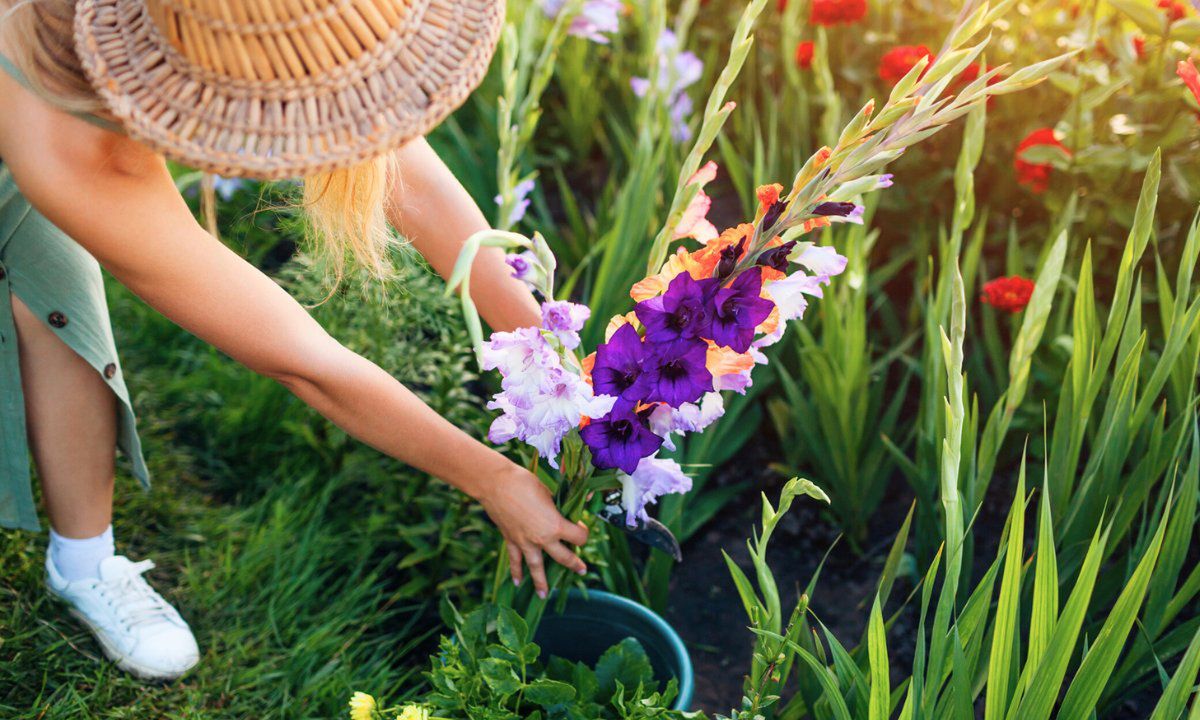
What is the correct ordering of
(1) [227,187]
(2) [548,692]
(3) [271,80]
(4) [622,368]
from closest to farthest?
(3) [271,80] → (4) [622,368] → (2) [548,692] → (1) [227,187]

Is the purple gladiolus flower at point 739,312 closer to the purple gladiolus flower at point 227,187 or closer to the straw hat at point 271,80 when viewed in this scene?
the straw hat at point 271,80

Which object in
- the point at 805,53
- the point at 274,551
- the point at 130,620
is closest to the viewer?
the point at 130,620

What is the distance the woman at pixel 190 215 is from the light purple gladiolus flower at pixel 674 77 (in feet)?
2.52

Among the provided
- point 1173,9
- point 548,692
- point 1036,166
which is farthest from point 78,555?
point 1173,9

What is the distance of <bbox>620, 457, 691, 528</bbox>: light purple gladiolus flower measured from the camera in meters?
1.19

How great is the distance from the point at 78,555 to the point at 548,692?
2.87 ft

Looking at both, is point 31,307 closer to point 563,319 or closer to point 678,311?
point 563,319

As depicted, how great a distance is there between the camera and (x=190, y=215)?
1.12 meters

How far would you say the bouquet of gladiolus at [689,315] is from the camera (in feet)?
3.28

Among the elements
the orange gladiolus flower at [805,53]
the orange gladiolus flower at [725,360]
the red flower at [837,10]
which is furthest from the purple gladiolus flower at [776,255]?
the orange gladiolus flower at [805,53]

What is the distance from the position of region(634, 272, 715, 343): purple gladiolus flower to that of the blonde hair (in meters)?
0.36

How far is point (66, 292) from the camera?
141cm

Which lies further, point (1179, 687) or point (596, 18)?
point (596, 18)

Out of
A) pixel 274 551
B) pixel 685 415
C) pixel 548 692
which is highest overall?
pixel 685 415
